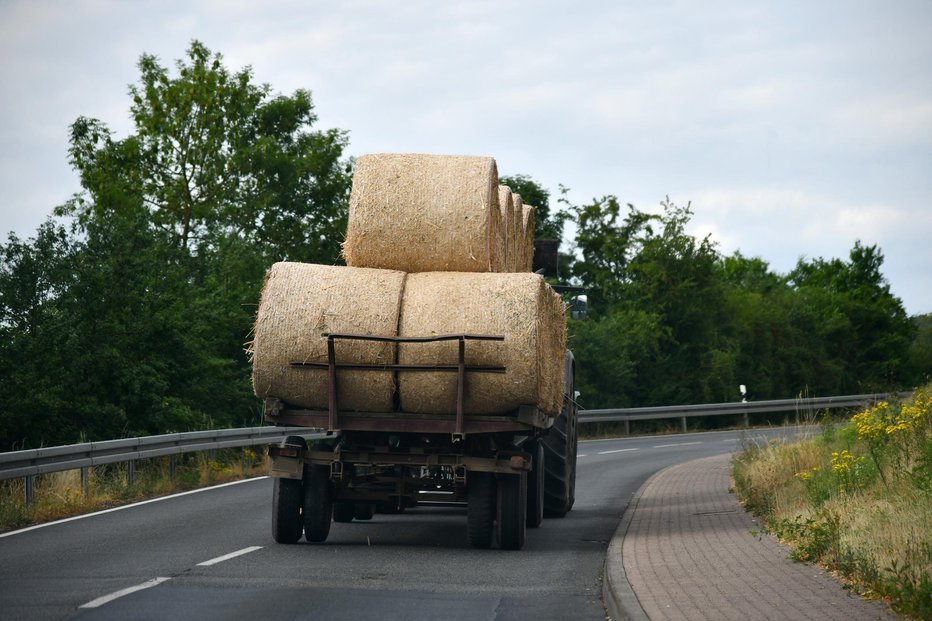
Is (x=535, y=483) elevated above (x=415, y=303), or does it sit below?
below

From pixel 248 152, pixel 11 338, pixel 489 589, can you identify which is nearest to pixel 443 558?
pixel 489 589

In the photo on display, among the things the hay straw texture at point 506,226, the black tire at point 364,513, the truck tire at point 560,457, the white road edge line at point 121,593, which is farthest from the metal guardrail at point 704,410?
the white road edge line at point 121,593

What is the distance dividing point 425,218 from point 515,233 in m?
1.92

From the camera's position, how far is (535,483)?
1325cm

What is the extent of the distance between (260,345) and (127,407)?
13.5 meters

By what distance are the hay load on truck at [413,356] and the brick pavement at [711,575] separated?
1.50 meters

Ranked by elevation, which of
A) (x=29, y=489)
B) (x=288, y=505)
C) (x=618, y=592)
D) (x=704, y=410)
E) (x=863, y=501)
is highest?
(x=704, y=410)

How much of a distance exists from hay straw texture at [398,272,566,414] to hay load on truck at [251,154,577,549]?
12 millimetres

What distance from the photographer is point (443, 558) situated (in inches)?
436

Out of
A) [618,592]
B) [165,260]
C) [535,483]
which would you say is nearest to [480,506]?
[535,483]

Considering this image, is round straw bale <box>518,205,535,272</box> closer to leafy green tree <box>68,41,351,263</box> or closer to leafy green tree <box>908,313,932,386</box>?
leafy green tree <box>68,41,351,263</box>

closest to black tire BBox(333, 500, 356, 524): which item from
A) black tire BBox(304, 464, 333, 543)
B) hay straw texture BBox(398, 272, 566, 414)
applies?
black tire BBox(304, 464, 333, 543)

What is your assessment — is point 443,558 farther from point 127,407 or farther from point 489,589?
point 127,407

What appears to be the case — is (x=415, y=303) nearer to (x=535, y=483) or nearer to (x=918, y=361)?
(x=535, y=483)
